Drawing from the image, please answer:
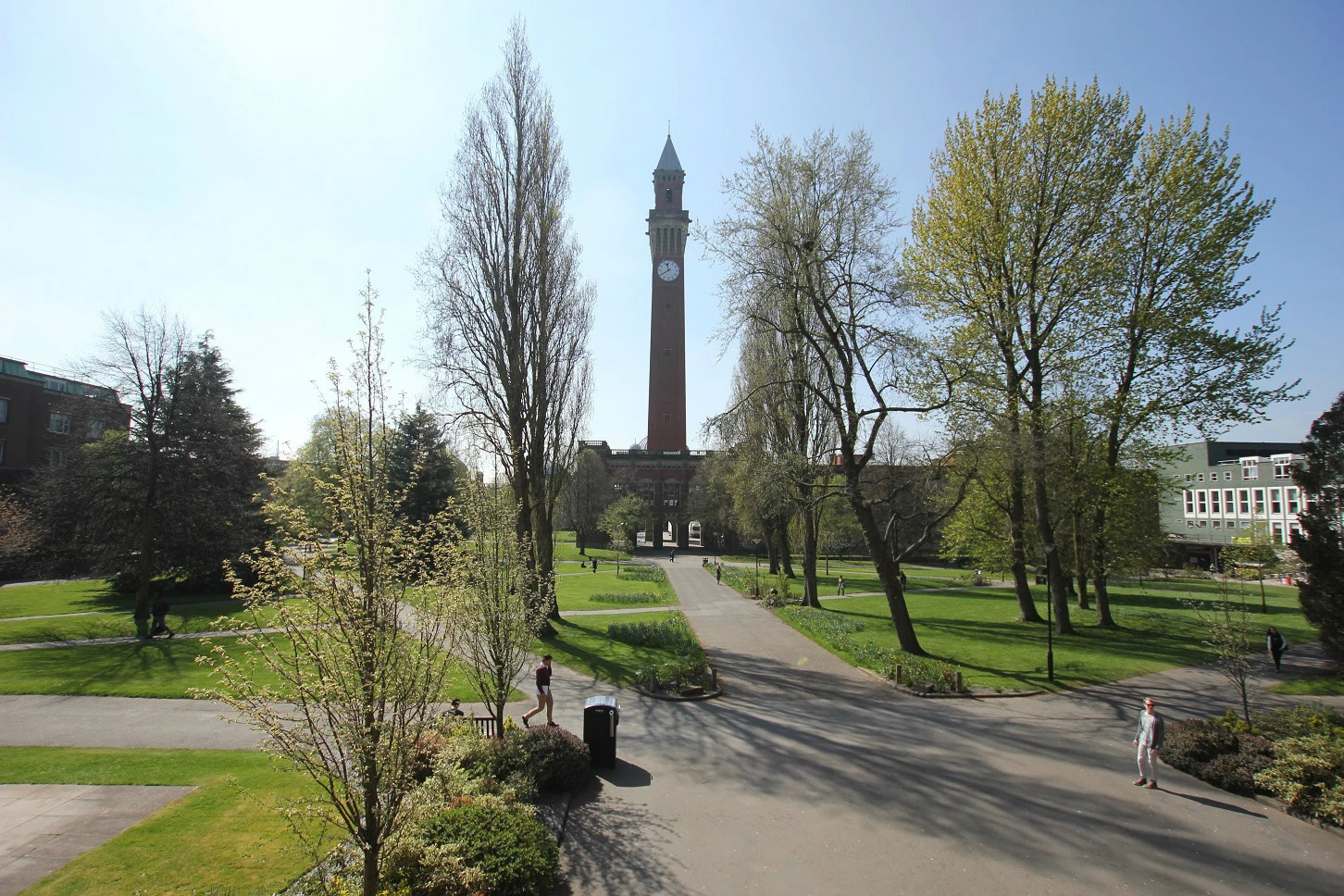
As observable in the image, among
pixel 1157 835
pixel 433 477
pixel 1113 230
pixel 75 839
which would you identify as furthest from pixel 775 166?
pixel 433 477

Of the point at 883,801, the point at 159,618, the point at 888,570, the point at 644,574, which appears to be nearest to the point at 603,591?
the point at 644,574

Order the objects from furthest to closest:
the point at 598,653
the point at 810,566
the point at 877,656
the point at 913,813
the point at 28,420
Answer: the point at 28,420, the point at 810,566, the point at 598,653, the point at 877,656, the point at 913,813

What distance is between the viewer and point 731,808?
888cm

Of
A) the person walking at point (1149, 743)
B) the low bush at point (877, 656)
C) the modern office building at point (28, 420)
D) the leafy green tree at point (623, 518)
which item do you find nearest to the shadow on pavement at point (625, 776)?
the person walking at point (1149, 743)

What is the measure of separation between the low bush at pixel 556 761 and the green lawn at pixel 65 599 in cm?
2513

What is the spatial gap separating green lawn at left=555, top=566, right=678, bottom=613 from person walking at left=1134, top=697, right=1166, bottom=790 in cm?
Result: 2094

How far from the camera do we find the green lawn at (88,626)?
A: 19564mm

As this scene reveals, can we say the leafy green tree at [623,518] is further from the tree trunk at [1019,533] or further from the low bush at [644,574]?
the tree trunk at [1019,533]

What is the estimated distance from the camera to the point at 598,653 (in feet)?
62.4

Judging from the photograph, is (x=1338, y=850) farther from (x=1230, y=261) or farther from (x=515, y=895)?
(x=1230, y=261)

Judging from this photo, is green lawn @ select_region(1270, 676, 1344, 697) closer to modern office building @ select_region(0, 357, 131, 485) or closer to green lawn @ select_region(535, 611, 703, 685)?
green lawn @ select_region(535, 611, 703, 685)

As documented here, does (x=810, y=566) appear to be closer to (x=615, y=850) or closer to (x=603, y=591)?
(x=603, y=591)

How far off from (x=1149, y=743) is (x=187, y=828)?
44.7 ft

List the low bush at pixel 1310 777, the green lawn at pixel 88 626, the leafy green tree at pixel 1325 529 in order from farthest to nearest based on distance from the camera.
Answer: the green lawn at pixel 88 626 < the leafy green tree at pixel 1325 529 < the low bush at pixel 1310 777
